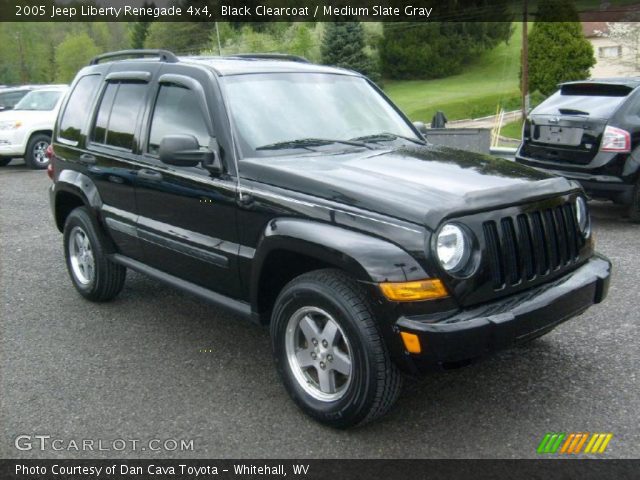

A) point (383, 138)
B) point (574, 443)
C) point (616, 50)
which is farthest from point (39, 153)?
point (616, 50)

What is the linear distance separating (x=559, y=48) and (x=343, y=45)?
1940 centimetres

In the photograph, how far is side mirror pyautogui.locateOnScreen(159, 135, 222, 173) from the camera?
12.6 feet

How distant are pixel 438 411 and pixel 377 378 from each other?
0.67m

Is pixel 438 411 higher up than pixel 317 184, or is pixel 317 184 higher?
pixel 317 184

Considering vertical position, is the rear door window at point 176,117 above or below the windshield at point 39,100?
below

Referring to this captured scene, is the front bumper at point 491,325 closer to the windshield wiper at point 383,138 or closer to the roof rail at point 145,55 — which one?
the windshield wiper at point 383,138

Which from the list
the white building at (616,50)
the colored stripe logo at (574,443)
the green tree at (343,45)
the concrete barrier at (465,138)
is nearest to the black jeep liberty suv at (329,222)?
the colored stripe logo at (574,443)

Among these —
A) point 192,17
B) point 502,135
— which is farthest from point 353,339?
point 192,17

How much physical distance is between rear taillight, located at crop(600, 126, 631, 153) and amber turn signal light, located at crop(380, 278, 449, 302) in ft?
17.3

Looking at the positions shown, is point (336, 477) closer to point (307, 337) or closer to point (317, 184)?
point (307, 337)

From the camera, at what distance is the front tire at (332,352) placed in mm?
3191

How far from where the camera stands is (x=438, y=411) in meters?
3.66

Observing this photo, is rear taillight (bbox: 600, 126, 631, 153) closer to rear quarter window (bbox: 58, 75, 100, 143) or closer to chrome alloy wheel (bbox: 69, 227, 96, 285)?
rear quarter window (bbox: 58, 75, 100, 143)

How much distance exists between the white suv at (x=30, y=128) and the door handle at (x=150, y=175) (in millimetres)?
11669
